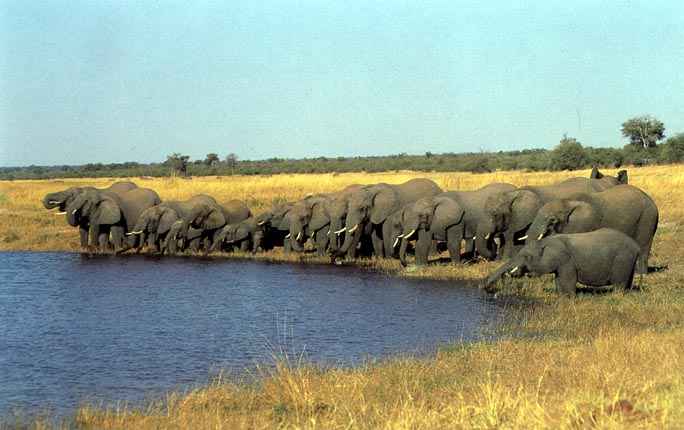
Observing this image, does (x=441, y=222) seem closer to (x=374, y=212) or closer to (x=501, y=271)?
(x=374, y=212)

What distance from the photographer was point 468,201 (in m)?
24.7

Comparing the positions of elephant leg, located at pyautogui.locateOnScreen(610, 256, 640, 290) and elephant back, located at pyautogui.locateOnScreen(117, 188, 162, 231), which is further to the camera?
elephant back, located at pyautogui.locateOnScreen(117, 188, 162, 231)

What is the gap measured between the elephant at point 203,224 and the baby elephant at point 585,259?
13940mm

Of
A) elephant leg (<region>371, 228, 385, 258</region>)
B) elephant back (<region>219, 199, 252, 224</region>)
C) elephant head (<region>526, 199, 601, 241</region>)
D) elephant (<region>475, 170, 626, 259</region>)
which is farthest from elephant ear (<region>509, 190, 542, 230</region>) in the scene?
elephant back (<region>219, 199, 252, 224</region>)

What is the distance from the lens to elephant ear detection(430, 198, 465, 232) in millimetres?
23797

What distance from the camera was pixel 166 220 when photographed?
29.3 meters

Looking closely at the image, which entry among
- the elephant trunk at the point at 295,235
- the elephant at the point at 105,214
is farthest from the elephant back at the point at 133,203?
the elephant trunk at the point at 295,235

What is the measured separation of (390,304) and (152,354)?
237 inches

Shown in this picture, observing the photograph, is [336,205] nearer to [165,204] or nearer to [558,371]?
[165,204]

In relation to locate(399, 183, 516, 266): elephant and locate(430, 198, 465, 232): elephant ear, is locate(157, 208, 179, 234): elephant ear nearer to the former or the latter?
locate(399, 183, 516, 266): elephant

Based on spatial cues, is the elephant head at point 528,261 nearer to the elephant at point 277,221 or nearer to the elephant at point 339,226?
the elephant at point 339,226

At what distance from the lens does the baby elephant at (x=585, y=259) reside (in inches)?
671

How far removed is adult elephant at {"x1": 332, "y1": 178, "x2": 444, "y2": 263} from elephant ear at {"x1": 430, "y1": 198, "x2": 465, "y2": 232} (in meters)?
2.29

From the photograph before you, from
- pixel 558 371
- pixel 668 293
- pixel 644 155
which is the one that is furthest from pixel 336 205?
pixel 644 155
